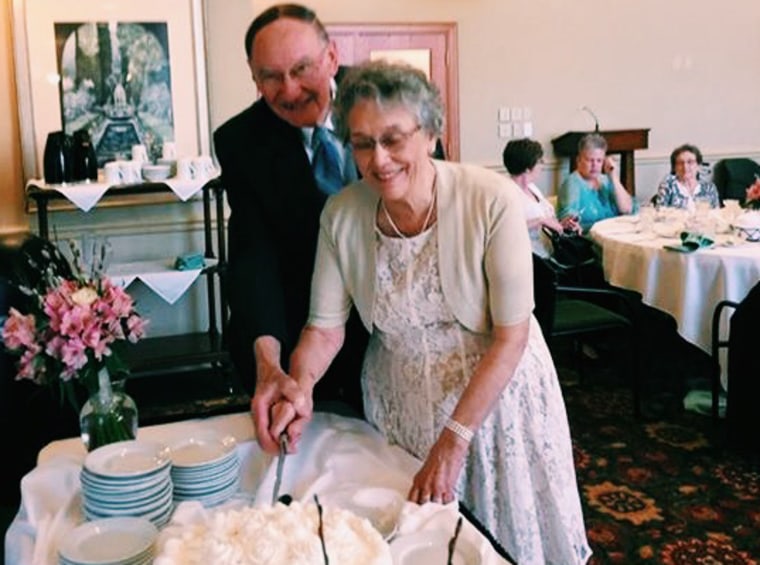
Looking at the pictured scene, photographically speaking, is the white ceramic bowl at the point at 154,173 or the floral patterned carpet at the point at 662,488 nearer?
the floral patterned carpet at the point at 662,488

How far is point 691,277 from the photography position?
4027 millimetres

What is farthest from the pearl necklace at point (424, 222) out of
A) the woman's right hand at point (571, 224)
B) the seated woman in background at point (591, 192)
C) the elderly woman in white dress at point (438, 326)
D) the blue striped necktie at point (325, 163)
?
the seated woman in background at point (591, 192)

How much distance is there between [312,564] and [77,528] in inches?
17.5

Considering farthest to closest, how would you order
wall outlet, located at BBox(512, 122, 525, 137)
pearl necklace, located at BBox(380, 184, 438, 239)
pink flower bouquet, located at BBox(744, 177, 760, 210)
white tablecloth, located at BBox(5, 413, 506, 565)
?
wall outlet, located at BBox(512, 122, 525, 137) → pink flower bouquet, located at BBox(744, 177, 760, 210) → pearl necklace, located at BBox(380, 184, 438, 239) → white tablecloth, located at BBox(5, 413, 506, 565)

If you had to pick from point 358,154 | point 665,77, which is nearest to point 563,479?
point 358,154

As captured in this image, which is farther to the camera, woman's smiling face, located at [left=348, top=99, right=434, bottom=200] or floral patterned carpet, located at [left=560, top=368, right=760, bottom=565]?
floral patterned carpet, located at [left=560, top=368, right=760, bottom=565]

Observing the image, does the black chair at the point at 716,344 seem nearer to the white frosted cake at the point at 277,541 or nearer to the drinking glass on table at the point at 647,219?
the drinking glass on table at the point at 647,219

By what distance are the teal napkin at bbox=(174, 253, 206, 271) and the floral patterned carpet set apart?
77.5 inches

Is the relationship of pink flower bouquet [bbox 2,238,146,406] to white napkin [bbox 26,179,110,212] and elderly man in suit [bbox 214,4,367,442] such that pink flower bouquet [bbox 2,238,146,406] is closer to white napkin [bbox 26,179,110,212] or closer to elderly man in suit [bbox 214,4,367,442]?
elderly man in suit [bbox 214,4,367,442]

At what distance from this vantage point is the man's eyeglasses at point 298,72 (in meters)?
1.79

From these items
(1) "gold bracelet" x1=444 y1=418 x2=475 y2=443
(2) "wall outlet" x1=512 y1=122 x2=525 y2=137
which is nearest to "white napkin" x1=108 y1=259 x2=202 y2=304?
(1) "gold bracelet" x1=444 y1=418 x2=475 y2=443

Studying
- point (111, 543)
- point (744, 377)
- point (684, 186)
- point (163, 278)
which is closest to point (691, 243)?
point (744, 377)

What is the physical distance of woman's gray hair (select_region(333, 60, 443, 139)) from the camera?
150 centimetres

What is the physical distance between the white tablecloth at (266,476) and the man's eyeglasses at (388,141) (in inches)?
22.2
